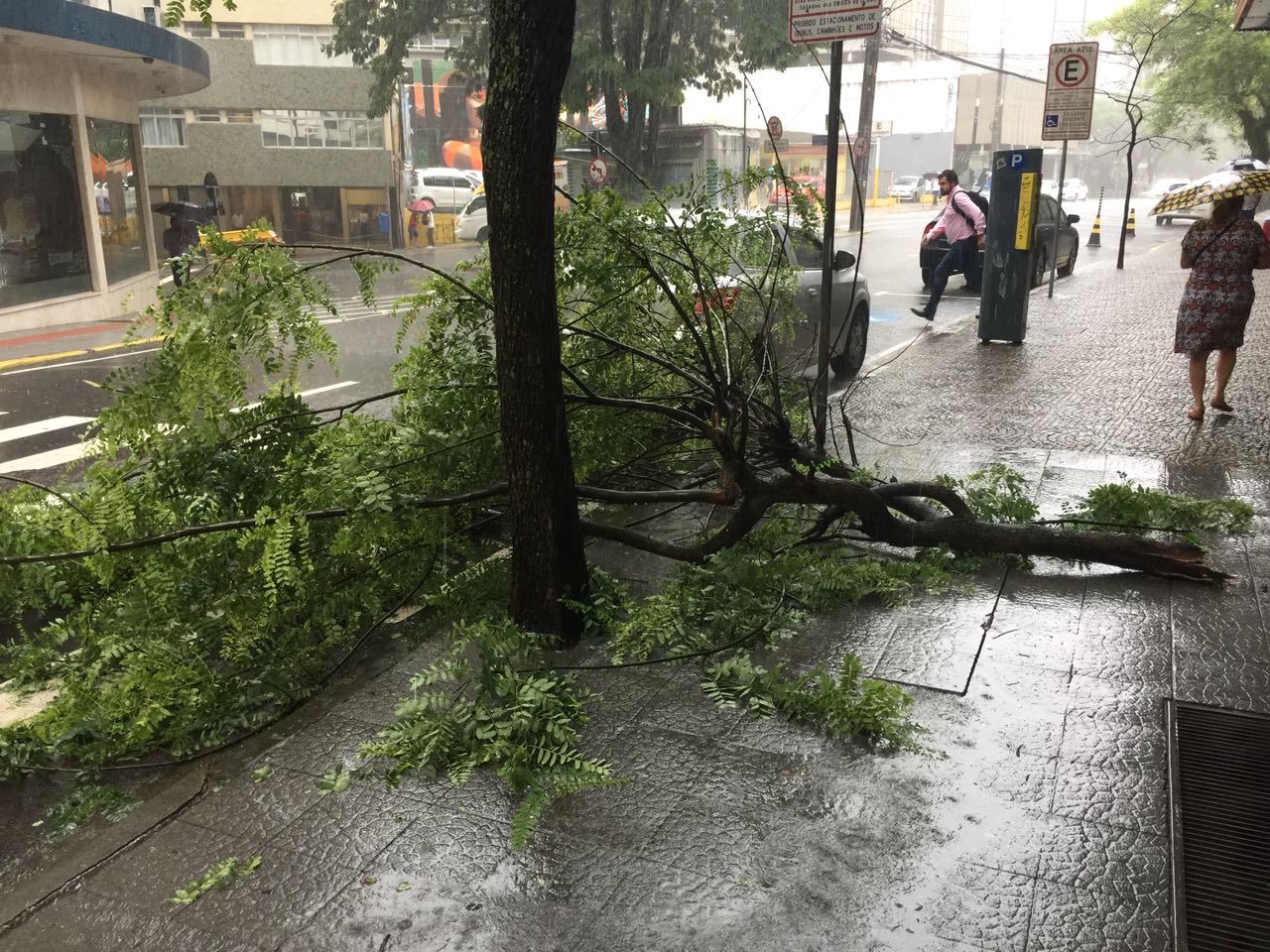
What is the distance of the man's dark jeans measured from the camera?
1418 cm

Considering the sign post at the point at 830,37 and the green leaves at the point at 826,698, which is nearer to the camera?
the green leaves at the point at 826,698

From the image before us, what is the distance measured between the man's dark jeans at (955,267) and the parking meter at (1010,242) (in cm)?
155

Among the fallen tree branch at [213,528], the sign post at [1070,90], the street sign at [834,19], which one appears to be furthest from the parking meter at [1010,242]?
the fallen tree branch at [213,528]

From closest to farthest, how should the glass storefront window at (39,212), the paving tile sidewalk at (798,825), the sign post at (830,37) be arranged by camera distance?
the paving tile sidewalk at (798,825)
the sign post at (830,37)
the glass storefront window at (39,212)

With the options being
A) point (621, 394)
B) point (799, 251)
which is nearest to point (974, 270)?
point (799, 251)

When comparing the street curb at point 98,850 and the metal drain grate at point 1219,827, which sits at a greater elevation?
the metal drain grate at point 1219,827

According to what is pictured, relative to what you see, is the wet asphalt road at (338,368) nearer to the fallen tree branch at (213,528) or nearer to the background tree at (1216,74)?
the fallen tree branch at (213,528)

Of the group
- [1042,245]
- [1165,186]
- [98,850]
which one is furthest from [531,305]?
[1165,186]

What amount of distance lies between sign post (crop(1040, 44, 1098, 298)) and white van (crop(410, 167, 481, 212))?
23.3 m

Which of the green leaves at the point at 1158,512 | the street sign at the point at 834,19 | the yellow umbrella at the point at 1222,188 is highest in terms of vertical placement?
the street sign at the point at 834,19

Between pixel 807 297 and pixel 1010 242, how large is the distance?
3.40 m

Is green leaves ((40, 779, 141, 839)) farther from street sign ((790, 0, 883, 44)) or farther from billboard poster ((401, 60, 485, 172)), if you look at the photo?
billboard poster ((401, 60, 485, 172))

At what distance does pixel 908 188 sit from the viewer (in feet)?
210

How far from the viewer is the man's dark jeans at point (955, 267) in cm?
1418
